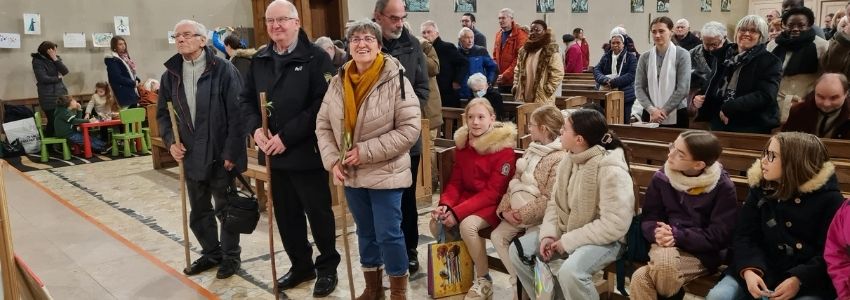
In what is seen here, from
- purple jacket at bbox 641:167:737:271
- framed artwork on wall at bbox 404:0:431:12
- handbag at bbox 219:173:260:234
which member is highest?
framed artwork on wall at bbox 404:0:431:12

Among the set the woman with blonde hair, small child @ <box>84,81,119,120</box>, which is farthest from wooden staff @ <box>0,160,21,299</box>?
small child @ <box>84,81,119,120</box>

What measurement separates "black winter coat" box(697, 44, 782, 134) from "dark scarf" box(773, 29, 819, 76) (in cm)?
45

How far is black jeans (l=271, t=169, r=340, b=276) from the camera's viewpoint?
3.44 metres

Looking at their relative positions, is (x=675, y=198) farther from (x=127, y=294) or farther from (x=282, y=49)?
(x=127, y=294)

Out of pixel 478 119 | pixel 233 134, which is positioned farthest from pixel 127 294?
pixel 478 119

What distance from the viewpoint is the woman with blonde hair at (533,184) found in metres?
3.17

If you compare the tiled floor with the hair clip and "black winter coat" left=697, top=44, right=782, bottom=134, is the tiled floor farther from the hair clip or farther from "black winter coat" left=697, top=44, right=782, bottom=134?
"black winter coat" left=697, top=44, right=782, bottom=134

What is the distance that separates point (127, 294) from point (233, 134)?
1.07 metres

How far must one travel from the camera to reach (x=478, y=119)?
130 inches

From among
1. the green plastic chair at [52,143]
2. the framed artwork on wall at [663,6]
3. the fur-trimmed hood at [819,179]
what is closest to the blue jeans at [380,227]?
the fur-trimmed hood at [819,179]

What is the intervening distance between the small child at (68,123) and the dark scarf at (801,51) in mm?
7619

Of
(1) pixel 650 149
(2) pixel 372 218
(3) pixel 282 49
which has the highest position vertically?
(3) pixel 282 49

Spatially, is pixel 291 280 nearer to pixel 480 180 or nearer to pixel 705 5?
pixel 480 180

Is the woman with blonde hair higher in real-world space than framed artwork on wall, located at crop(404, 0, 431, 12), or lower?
lower
